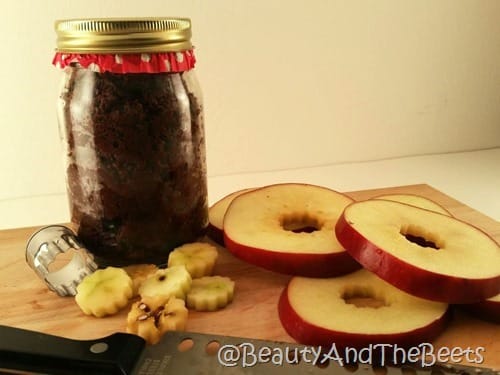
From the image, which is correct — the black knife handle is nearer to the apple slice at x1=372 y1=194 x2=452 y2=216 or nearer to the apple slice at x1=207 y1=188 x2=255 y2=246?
the apple slice at x1=207 y1=188 x2=255 y2=246

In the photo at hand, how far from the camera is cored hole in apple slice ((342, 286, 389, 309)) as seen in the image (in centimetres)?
72

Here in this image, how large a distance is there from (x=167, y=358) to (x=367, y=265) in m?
0.26

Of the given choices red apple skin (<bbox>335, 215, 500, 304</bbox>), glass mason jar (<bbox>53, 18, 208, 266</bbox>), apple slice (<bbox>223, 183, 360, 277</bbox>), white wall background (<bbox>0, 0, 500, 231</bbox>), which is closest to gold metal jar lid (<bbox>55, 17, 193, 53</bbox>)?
glass mason jar (<bbox>53, 18, 208, 266</bbox>)

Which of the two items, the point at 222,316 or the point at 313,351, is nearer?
the point at 313,351

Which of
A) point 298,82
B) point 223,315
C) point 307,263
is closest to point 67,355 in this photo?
point 223,315

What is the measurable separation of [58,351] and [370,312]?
0.35 m

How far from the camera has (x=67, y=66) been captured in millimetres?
771

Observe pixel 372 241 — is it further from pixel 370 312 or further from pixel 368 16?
pixel 368 16

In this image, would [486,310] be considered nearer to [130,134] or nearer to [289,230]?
[289,230]

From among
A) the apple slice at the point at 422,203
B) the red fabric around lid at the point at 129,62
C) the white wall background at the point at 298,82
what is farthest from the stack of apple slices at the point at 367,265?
the white wall background at the point at 298,82

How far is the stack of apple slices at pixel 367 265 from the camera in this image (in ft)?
2.10

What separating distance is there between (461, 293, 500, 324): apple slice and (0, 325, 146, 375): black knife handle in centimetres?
41

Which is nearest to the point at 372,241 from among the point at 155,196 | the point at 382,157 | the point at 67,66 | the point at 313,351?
the point at 313,351

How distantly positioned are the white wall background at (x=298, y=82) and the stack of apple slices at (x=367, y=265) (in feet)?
1.66
